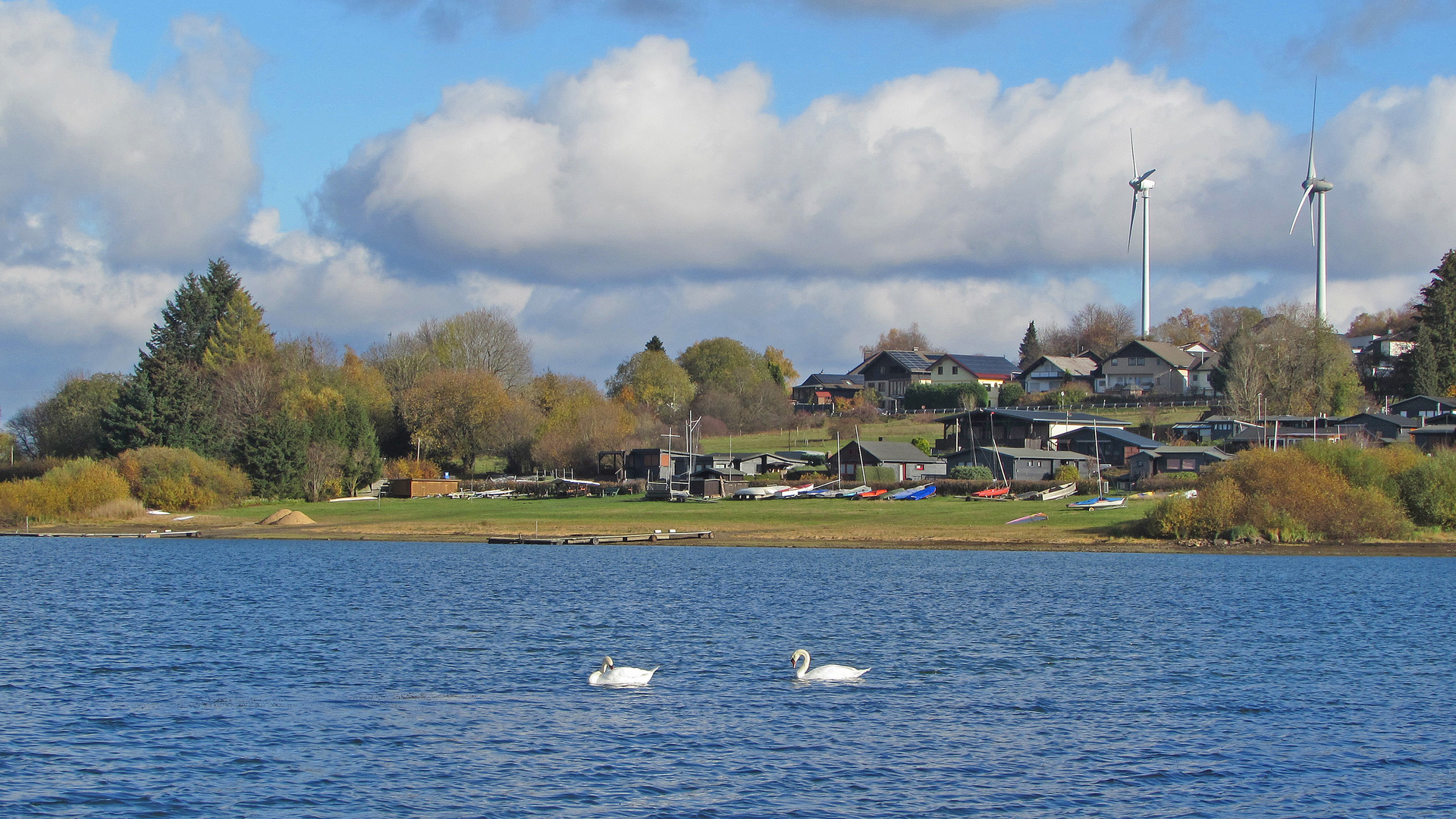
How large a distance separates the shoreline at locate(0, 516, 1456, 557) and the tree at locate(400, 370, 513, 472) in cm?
3300

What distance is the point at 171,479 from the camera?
10325 centimetres

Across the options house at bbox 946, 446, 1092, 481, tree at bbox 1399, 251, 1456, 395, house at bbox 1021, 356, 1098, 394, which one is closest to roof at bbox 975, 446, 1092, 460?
house at bbox 946, 446, 1092, 481

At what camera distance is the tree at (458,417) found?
130m

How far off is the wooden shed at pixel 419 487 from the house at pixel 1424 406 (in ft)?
310

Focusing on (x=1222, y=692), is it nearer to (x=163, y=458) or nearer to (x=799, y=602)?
(x=799, y=602)

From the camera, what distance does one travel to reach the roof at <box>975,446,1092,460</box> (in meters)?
112

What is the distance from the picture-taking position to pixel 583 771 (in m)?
22.8

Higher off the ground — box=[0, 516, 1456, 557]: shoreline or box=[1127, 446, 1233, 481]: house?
box=[1127, 446, 1233, 481]: house

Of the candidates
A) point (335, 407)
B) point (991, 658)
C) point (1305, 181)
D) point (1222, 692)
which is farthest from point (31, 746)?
point (1305, 181)

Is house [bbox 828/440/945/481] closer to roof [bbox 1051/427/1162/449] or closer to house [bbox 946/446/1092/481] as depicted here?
house [bbox 946/446/1092/481]

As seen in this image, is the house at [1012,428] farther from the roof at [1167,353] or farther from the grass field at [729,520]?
the roof at [1167,353]

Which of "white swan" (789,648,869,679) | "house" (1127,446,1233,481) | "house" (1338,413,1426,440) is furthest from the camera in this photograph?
"house" (1338,413,1426,440)

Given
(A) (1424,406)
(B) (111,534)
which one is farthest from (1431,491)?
(B) (111,534)

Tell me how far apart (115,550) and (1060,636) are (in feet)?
207
